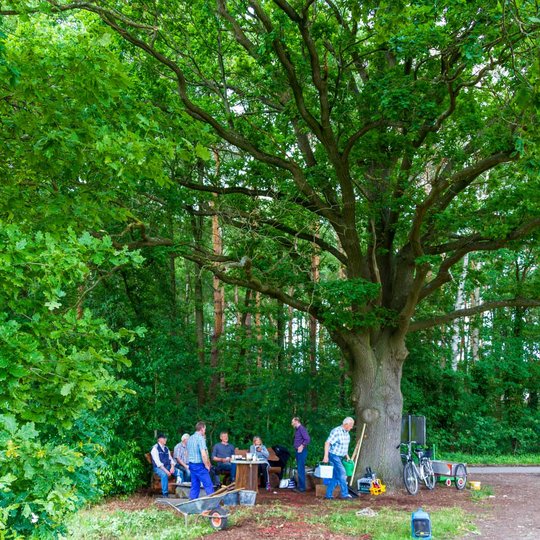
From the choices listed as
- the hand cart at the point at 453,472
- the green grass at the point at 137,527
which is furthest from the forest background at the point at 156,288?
the hand cart at the point at 453,472

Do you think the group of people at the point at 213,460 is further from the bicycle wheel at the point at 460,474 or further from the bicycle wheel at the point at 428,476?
the bicycle wheel at the point at 460,474

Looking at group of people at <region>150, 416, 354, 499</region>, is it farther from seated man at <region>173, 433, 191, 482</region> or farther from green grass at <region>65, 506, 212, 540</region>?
green grass at <region>65, 506, 212, 540</region>

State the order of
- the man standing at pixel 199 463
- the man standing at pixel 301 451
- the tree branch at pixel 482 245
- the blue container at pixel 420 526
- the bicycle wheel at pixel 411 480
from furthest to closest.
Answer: the man standing at pixel 301 451
the bicycle wheel at pixel 411 480
the tree branch at pixel 482 245
the man standing at pixel 199 463
the blue container at pixel 420 526

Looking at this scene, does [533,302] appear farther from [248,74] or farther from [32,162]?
[32,162]

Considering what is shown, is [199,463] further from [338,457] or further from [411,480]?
[411,480]

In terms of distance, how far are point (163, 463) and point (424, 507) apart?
524 cm

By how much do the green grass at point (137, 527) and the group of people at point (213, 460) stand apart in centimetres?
93

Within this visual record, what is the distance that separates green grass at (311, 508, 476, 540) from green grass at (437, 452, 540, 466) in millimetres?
11381

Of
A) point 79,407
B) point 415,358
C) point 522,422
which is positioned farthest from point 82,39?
point 522,422

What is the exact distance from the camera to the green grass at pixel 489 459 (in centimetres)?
2170

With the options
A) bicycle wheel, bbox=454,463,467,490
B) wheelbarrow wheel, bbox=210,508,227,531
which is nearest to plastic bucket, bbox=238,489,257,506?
wheelbarrow wheel, bbox=210,508,227,531

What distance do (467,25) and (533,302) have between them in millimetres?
7292

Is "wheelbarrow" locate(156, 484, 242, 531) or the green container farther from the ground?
the green container

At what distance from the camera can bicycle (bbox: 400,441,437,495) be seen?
13656 mm
